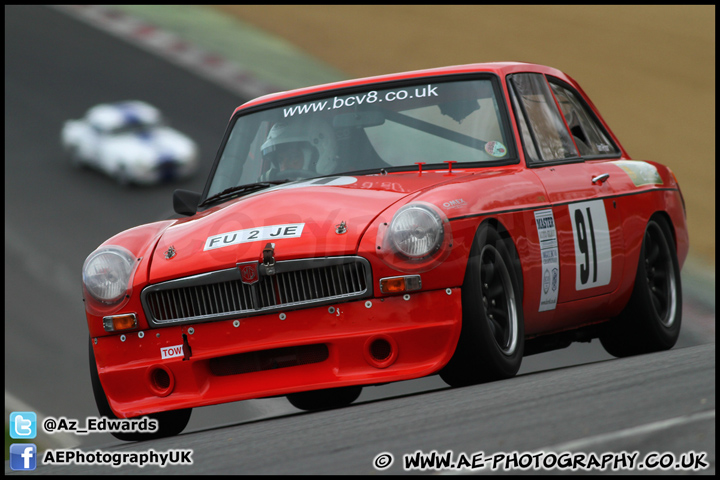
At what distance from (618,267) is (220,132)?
46.1ft

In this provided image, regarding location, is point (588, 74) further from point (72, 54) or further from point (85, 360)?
point (85, 360)

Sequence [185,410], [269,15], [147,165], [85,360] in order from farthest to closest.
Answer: [269,15], [147,165], [85,360], [185,410]

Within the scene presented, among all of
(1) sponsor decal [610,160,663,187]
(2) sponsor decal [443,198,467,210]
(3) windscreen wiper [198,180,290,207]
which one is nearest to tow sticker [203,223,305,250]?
(2) sponsor decal [443,198,467,210]

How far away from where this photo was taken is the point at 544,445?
3129mm

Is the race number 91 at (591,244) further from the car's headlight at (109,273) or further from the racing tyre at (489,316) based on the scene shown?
the car's headlight at (109,273)

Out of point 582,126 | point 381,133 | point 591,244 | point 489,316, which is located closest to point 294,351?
point 489,316

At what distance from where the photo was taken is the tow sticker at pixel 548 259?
210 inches

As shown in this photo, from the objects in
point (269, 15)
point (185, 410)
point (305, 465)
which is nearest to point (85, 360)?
point (185, 410)

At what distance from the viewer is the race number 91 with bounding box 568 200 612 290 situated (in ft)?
18.7

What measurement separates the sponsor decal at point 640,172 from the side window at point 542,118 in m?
0.41

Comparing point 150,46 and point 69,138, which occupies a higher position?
point 150,46

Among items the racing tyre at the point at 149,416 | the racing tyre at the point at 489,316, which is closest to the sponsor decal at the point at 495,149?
the racing tyre at the point at 489,316

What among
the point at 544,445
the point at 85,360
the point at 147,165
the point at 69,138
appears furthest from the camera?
the point at 69,138

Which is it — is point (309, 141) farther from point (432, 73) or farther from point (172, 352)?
point (172, 352)
